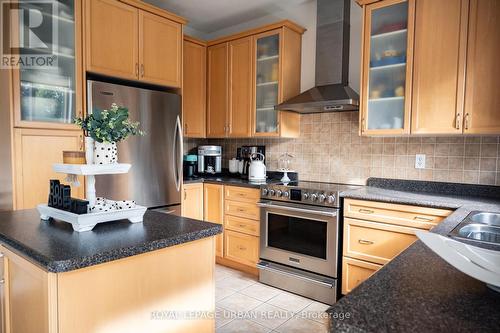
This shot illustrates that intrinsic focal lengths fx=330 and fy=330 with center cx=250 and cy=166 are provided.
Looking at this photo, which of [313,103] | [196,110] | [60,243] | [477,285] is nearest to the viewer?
[477,285]

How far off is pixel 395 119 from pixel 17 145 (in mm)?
2808

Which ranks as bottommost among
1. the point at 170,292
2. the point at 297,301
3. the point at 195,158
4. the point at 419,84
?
the point at 297,301

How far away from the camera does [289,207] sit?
114 inches

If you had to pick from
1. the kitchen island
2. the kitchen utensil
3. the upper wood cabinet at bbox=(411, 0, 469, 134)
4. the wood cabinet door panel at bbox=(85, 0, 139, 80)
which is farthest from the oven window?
the wood cabinet door panel at bbox=(85, 0, 139, 80)

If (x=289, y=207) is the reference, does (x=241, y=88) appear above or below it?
above

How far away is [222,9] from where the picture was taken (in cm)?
363

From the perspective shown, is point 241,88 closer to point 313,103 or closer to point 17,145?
point 313,103

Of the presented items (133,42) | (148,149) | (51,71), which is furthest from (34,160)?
(133,42)

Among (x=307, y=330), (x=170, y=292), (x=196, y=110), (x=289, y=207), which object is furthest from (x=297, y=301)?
(x=196, y=110)

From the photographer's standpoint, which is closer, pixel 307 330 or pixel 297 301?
pixel 307 330

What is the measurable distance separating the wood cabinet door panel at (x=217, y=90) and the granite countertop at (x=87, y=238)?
2358mm

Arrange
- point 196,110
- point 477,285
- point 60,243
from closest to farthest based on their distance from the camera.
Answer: point 477,285 → point 60,243 → point 196,110

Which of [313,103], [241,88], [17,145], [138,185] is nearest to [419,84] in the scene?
[313,103]
